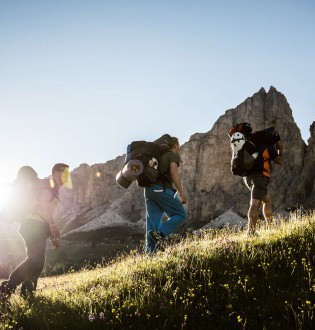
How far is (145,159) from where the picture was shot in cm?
750

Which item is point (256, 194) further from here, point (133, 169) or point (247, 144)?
point (133, 169)

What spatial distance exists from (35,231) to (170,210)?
2657 millimetres

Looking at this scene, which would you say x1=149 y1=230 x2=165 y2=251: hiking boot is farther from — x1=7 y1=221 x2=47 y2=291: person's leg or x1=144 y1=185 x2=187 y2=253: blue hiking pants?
x1=7 y1=221 x2=47 y2=291: person's leg

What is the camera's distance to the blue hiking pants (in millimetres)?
7172

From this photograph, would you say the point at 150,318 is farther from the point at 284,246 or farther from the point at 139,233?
the point at 139,233

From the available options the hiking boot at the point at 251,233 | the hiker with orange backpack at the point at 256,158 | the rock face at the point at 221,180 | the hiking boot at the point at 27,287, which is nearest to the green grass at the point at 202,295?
the hiking boot at the point at 27,287

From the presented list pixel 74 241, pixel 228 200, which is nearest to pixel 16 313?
pixel 228 200

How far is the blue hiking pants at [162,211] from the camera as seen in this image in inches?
282

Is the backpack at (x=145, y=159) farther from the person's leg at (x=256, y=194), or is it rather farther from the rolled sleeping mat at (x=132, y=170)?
the person's leg at (x=256, y=194)

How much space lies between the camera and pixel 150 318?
3.92 meters

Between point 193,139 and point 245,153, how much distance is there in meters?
150

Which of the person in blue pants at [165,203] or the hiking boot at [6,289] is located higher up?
the person in blue pants at [165,203]

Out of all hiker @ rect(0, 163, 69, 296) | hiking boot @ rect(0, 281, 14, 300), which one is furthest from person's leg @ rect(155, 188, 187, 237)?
hiking boot @ rect(0, 281, 14, 300)

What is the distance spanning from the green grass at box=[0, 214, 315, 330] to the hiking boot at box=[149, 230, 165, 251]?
0.96m
